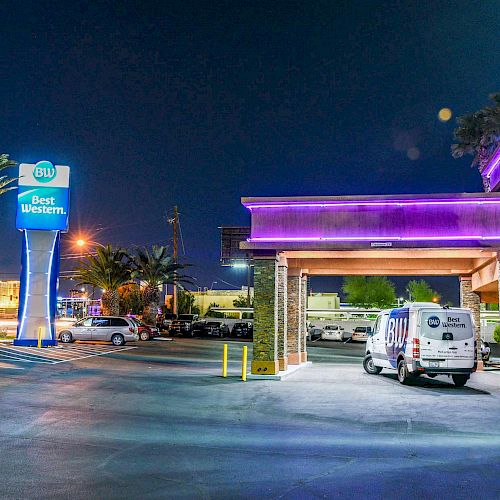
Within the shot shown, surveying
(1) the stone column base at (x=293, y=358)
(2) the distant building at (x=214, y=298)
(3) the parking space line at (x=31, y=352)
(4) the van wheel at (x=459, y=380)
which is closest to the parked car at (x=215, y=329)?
(3) the parking space line at (x=31, y=352)

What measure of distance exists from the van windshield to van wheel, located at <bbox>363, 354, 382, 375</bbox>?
4826 mm

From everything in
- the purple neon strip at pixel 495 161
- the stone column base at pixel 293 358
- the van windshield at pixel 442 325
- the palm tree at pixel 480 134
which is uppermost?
the palm tree at pixel 480 134

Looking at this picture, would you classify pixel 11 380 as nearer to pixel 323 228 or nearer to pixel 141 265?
pixel 323 228

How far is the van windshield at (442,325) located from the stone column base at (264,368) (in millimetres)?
4766

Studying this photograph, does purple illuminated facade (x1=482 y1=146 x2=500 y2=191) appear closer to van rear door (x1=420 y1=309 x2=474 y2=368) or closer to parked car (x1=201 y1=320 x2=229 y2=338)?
van rear door (x1=420 y1=309 x2=474 y2=368)

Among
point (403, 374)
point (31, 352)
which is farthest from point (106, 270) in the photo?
point (403, 374)

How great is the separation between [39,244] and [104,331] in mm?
7395

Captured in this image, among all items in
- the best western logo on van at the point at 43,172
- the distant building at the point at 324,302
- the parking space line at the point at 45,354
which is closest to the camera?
the parking space line at the point at 45,354

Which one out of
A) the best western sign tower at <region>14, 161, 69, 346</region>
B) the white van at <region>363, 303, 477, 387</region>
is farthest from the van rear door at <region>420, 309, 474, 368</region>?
the best western sign tower at <region>14, 161, 69, 346</region>

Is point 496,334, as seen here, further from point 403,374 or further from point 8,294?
point 8,294

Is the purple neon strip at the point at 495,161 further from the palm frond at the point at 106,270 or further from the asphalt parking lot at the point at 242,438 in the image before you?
the palm frond at the point at 106,270

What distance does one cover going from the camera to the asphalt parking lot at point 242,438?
7746 millimetres

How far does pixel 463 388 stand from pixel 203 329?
37.2 m

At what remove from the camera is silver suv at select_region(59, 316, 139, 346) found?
1503 inches
